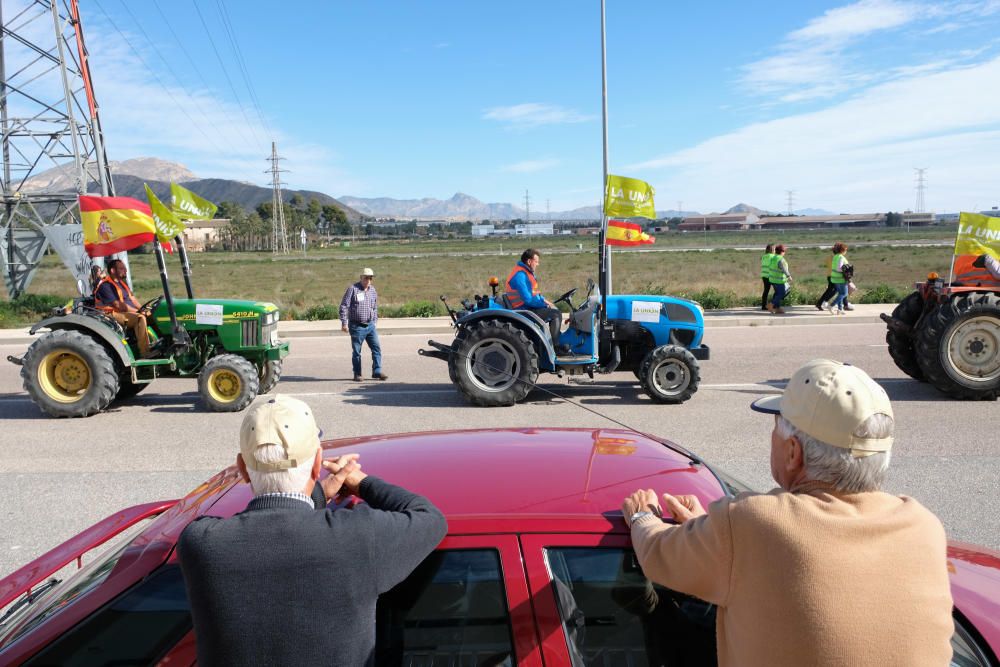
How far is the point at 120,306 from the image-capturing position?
9.66 meters

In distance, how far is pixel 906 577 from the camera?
1.82 meters

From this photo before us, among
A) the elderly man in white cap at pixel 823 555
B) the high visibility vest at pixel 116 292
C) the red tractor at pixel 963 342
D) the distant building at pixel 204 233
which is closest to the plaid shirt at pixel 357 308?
the high visibility vest at pixel 116 292

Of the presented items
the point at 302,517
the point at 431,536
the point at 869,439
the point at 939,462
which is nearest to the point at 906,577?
the point at 869,439

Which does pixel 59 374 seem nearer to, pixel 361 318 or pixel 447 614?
pixel 361 318

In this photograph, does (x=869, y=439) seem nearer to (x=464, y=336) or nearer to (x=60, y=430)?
(x=464, y=336)

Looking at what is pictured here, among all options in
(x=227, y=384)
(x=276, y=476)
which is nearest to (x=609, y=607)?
(x=276, y=476)

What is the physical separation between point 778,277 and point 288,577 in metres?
16.9

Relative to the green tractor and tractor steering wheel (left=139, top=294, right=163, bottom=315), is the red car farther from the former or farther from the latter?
tractor steering wheel (left=139, top=294, right=163, bottom=315)

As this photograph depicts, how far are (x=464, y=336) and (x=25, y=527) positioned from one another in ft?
16.1

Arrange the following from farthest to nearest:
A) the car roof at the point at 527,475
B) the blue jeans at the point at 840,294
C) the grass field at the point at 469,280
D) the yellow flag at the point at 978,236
Result: 1. the grass field at the point at 469,280
2. the blue jeans at the point at 840,294
3. the yellow flag at the point at 978,236
4. the car roof at the point at 527,475

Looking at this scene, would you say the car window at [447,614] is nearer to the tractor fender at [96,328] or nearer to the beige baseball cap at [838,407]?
the beige baseball cap at [838,407]

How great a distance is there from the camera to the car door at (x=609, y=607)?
210 centimetres

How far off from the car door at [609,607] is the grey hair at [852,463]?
547 mm

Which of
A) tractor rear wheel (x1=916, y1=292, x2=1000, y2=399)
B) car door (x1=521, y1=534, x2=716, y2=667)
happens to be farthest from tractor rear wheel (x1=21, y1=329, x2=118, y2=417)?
tractor rear wheel (x1=916, y1=292, x2=1000, y2=399)
